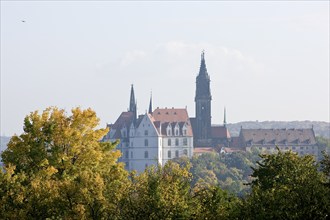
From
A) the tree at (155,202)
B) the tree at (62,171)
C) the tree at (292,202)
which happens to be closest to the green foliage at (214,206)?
the tree at (155,202)

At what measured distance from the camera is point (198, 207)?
146 feet

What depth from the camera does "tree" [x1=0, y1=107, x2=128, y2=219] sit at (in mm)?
46906

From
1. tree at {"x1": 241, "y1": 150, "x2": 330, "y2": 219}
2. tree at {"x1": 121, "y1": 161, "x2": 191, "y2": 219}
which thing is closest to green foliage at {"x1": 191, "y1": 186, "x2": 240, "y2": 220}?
tree at {"x1": 121, "y1": 161, "x2": 191, "y2": 219}

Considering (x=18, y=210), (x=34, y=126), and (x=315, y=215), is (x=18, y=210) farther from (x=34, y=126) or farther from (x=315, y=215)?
(x=315, y=215)

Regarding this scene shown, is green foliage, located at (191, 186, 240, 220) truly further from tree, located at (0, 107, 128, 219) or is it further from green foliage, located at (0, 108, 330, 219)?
tree, located at (0, 107, 128, 219)

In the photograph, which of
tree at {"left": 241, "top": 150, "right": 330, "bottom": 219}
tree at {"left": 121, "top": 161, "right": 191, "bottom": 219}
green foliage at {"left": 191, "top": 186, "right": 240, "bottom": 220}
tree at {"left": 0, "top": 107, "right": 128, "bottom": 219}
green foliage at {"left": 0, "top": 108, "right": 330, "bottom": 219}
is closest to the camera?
tree at {"left": 241, "top": 150, "right": 330, "bottom": 219}

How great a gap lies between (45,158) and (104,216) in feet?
24.8

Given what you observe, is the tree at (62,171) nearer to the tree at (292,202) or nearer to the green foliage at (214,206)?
the green foliage at (214,206)

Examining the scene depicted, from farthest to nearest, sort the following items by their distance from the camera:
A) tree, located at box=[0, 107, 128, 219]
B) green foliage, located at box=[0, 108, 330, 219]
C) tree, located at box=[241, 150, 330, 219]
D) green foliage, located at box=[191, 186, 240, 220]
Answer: tree, located at box=[0, 107, 128, 219] < green foliage, located at box=[191, 186, 240, 220] < green foliage, located at box=[0, 108, 330, 219] < tree, located at box=[241, 150, 330, 219]

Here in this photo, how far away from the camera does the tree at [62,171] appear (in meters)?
46.9

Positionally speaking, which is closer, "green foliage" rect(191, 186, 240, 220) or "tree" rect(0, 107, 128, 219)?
"green foliage" rect(191, 186, 240, 220)

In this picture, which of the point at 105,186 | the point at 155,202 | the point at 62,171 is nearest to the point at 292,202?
the point at 155,202

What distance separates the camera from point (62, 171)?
53312mm

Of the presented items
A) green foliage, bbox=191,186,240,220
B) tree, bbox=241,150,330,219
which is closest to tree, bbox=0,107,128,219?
green foliage, bbox=191,186,240,220
